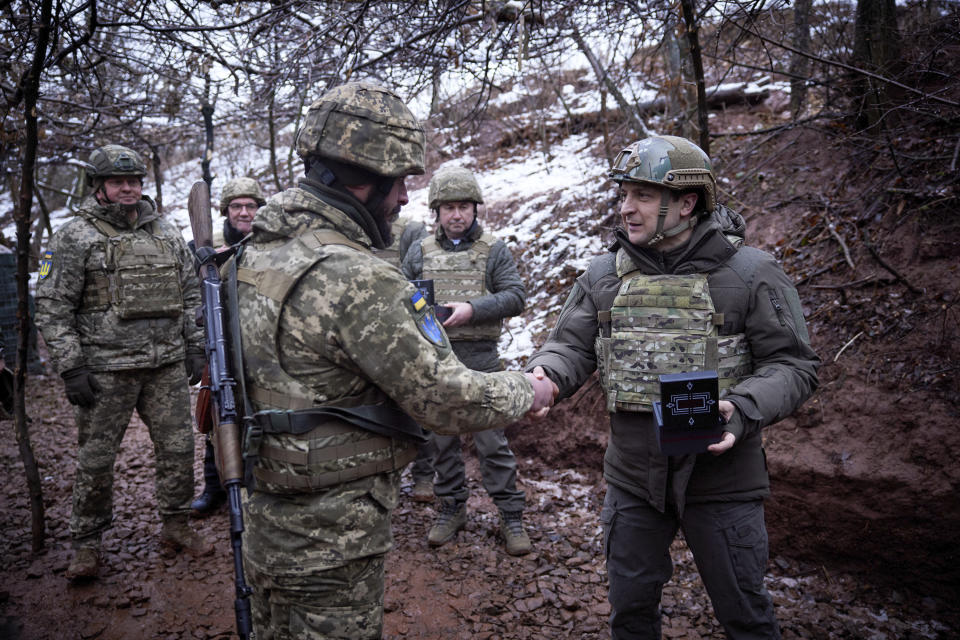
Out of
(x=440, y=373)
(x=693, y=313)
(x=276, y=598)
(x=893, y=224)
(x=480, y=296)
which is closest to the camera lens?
(x=440, y=373)

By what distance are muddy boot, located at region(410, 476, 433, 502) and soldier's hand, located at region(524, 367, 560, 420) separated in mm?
3175

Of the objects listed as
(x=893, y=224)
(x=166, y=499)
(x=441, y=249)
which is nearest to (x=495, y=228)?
(x=441, y=249)

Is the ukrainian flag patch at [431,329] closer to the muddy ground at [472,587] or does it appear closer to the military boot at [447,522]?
the muddy ground at [472,587]

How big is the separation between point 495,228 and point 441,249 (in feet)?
16.8

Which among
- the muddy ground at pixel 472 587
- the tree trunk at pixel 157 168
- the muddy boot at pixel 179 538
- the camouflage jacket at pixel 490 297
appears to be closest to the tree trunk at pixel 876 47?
the camouflage jacket at pixel 490 297

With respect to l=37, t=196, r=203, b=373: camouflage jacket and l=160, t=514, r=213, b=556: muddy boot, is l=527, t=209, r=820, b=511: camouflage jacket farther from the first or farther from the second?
l=160, t=514, r=213, b=556: muddy boot

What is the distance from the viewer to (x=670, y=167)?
266 centimetres

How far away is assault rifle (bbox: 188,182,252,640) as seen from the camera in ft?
7.04

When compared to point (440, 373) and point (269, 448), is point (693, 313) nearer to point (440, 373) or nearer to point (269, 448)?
point (440, 373)

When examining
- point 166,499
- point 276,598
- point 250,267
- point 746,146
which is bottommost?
point 166,499

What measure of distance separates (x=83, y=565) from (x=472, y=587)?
2.79 metres

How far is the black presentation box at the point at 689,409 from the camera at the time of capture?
2232 millimetres

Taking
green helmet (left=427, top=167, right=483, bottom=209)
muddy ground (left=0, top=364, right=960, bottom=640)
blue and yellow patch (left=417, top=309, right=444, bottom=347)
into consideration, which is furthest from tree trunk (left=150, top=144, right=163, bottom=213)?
blue and yellow patch (left=417, top=309, right=444, bottom=347)

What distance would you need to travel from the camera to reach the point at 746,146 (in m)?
7.74
